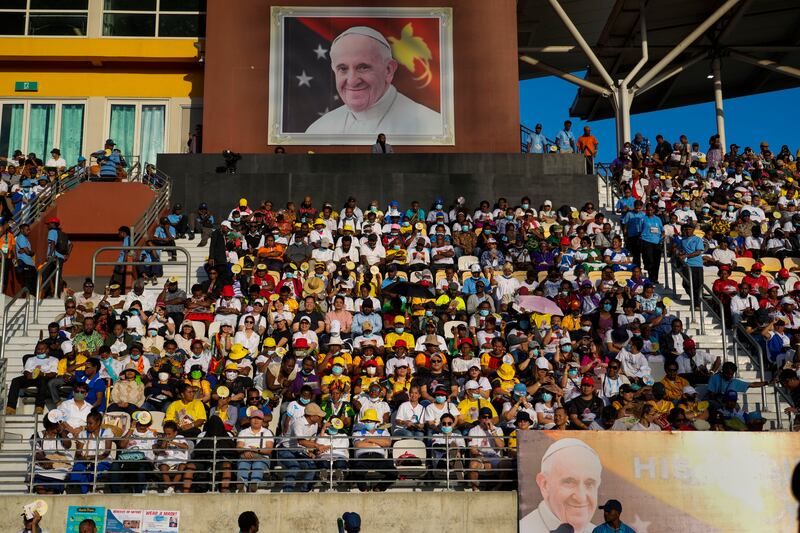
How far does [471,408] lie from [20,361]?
7.84 m

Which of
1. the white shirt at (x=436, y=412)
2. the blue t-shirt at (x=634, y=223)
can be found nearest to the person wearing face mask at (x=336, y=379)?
the white shirt at (x=436, y=412)

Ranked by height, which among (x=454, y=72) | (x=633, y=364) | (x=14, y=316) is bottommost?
(x=633, y=364)

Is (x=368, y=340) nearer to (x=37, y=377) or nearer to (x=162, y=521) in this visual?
(x=162, y=521)

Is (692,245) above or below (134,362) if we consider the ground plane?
above

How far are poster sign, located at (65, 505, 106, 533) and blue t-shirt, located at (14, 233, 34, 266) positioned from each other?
8479mm

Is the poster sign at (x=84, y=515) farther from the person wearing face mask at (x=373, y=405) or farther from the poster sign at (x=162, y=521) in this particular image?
the person wearing face mask at (x=373, y=405)

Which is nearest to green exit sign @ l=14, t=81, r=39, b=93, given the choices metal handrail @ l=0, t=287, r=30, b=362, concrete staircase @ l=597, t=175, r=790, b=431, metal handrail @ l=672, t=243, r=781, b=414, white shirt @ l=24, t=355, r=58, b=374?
metal handrail @ l=0, t=287, r=30, b=362

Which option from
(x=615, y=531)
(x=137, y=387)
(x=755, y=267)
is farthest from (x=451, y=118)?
(x=615, y=531)

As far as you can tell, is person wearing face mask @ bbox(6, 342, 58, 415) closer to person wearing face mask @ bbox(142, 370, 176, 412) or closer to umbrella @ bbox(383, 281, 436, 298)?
person wearing face mask @ bbox(142, 370, 176, 412)

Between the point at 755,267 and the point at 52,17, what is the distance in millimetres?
21029

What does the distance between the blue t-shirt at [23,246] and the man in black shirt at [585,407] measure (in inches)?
447

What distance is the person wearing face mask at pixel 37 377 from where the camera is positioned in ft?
55.7

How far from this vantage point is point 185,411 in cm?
1609

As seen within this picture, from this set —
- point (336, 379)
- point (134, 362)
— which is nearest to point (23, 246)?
point (134, 362)
